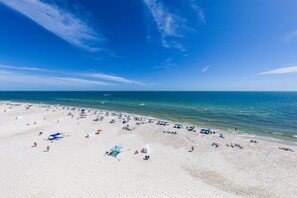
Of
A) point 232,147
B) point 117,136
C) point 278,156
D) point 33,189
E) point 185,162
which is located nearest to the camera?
point 33,189

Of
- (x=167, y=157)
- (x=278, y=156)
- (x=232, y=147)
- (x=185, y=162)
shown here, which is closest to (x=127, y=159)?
(x=167, y=157)

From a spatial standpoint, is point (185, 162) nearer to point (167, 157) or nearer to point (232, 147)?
point (167, 157)

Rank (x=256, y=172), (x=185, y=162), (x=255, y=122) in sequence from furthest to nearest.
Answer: (x=255, y=122) → (x=185, y=162) → (x=256, y=172)

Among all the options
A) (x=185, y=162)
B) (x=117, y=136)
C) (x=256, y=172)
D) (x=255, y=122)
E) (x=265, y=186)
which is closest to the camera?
(x=265, y=186)

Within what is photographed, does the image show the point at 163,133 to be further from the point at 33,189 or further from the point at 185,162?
the point at 33,189

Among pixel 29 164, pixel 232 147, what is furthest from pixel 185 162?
pixel 29 164

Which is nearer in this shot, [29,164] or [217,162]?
[29,164]
